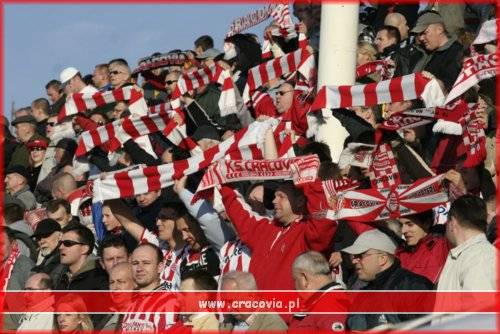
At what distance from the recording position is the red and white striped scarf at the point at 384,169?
996 cm

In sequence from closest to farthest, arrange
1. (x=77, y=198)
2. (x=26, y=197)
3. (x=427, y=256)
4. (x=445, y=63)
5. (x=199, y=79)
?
1. (x=427, y=256)
2. (x=445, y=63)
3. (x=77, y=198)
4. (x=199, y=79)
5. (x=26, y=197)

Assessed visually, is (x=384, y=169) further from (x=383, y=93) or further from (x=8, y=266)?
(x=8, y=266)

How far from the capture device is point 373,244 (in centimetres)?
879

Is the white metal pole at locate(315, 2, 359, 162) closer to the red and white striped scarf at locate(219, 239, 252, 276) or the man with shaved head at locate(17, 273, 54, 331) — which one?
the red and white striped scarf at locate(219, 239, 252, 276)

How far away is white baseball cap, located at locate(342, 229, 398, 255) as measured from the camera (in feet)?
28.8

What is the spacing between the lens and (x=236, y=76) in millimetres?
17109

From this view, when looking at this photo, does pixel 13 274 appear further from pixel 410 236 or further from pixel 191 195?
pixel 410 236

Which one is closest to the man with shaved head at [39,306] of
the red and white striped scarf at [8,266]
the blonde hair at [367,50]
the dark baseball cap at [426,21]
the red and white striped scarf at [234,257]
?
→ the red and white striped scarf at [8,266]

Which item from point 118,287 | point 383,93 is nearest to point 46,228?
point 118,287

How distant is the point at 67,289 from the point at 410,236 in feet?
11.4

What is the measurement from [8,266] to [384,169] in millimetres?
4449

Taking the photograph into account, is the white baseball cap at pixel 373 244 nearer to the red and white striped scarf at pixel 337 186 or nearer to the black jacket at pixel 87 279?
the red and white striped scarf at pixel 337 186

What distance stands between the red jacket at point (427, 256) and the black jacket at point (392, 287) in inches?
15.9

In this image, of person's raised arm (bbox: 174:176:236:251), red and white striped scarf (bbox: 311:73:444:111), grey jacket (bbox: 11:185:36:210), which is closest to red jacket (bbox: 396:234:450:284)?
red and white striped scarf (bbox: 311:73:444:111)
